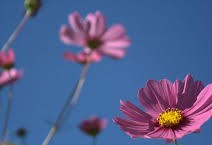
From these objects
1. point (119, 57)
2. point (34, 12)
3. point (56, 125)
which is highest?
point (34, 12)

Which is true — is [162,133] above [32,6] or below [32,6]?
below

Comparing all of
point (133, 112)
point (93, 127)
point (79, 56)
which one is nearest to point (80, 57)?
point (79, 56)

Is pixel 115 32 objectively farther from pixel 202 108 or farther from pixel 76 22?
pixel 202 108

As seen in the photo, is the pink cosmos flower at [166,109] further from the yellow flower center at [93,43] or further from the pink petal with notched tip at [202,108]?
the yellow flower center at [93,43]

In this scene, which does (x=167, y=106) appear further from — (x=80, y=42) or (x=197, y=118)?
(x=80, y=42)

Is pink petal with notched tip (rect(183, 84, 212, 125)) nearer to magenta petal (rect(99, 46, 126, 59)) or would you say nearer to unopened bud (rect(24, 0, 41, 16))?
magenta petal (rect(99, 46, 126, 59))

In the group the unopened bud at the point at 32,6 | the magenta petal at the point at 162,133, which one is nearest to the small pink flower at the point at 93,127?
the unopened bud at the point at 32,6

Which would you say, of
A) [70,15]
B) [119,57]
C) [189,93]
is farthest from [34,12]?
[189,93]
